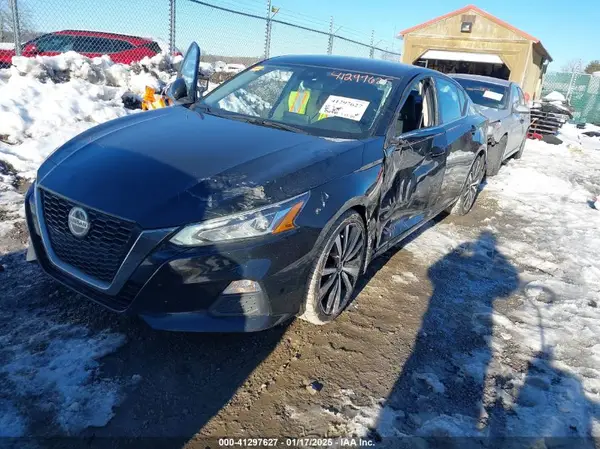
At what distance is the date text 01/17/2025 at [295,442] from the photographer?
213 centimetres

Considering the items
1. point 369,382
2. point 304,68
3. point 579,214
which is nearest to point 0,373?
point 369,382

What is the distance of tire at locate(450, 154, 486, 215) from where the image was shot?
5543 mm

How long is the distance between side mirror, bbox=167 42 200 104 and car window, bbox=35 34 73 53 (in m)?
8.58

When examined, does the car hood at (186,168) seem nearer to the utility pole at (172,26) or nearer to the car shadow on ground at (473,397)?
the car shadow on ground at (473,397)

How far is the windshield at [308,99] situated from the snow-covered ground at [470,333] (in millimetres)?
1419

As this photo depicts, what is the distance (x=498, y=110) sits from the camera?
7.82 meters

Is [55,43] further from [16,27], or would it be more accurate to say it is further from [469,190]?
[469,190]

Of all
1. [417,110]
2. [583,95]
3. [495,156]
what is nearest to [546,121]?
[495,156]

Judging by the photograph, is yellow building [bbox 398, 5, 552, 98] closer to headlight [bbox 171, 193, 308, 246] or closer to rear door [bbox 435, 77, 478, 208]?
rear door [bbox 435, 77, 478, 208]

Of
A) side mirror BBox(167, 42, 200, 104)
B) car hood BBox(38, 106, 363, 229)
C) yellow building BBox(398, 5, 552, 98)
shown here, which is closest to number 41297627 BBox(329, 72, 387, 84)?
car hood BBox(38, 106, 363, 229)

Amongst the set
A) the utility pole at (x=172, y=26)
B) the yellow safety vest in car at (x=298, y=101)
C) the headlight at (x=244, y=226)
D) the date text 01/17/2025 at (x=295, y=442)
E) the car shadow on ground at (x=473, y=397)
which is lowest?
the date text 01/17/2025 at (x=295, y=442)

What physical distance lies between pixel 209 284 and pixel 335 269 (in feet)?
3.06

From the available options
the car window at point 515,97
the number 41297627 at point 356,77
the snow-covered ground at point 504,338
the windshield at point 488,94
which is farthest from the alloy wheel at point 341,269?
the car window at point 515,97

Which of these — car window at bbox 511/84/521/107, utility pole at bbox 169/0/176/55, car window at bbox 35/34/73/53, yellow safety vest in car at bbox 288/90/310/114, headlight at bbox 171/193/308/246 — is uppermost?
utility pole at bbox 169/0/176/55
